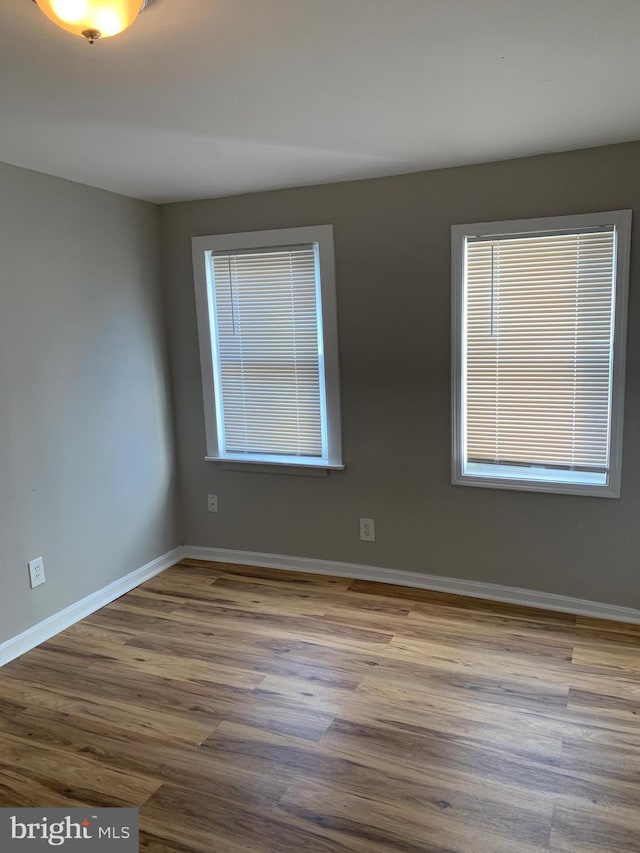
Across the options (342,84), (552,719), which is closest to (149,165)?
(342,84)

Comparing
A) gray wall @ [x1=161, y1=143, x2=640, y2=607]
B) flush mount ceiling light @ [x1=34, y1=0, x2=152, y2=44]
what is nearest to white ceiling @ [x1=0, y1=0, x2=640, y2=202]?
flush mount ceiling light @ [x1=34, y1=0, x2=152, y2=44]

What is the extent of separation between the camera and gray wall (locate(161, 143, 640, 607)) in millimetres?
2846

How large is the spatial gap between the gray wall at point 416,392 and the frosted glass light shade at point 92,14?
1913mm

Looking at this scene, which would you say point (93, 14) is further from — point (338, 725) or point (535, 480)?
point (535, 480)

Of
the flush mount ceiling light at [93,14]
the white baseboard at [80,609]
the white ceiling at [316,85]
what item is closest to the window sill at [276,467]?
the white baseboard at [80,609]

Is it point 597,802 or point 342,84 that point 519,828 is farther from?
point 342,84

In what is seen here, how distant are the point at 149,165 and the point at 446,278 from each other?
59.7 inches

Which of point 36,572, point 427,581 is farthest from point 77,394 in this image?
point 427,581

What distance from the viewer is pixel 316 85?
1922mm

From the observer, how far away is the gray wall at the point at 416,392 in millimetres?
2846

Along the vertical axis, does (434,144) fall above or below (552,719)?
above

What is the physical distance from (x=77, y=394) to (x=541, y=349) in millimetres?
2335

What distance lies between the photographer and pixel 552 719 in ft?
7.39

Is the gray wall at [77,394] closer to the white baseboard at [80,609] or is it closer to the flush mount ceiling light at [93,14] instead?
the white baseboard at [80,609]
